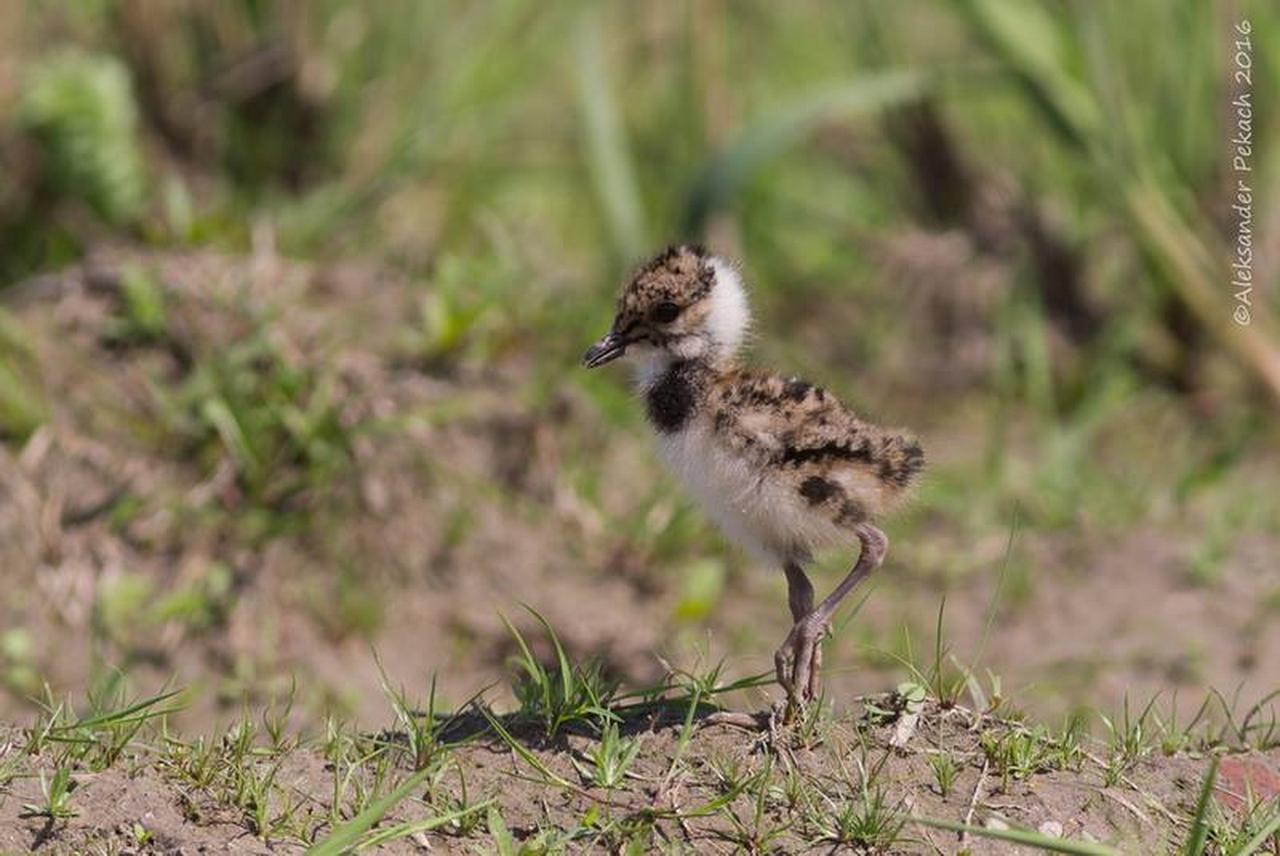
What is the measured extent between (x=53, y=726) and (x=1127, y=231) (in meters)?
4.40

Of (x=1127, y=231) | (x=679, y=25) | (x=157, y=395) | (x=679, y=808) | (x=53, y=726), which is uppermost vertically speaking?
(x=679, y=25)

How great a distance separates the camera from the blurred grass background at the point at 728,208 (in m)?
6.20

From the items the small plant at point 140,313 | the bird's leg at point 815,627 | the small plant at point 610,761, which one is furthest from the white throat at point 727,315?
the small plant at point 140,313

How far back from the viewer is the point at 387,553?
5797 mm

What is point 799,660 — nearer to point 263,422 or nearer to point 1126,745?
point 1126,745

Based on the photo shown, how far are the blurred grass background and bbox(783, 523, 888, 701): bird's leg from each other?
202 cm

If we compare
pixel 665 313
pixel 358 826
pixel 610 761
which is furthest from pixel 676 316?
pixel 358 826

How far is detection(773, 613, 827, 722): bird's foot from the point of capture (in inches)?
146

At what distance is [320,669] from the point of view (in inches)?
218

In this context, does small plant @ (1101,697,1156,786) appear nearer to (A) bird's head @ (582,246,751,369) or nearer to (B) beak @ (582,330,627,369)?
(A) bird's head @ (582,246,751,369)

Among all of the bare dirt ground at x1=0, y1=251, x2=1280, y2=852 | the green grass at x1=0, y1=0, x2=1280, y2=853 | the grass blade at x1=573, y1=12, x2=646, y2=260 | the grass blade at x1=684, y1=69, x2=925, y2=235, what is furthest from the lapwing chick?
the grass blade at x1=573, y1=12, x2=646, y2=260

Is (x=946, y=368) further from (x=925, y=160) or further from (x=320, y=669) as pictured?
(x=320, y=669)

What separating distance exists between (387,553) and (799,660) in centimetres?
232

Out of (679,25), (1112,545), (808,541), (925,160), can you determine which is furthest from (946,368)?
(808,541)
